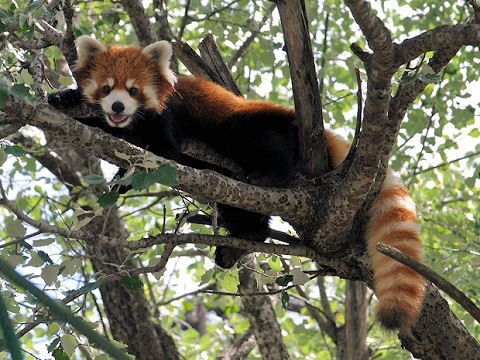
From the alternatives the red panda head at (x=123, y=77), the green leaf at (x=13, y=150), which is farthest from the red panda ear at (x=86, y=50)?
the green leaf at (x=13, y=150)

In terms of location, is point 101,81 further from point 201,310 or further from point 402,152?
point 201,310

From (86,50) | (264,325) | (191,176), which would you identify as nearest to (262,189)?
(191,176)

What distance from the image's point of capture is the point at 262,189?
3066 mm

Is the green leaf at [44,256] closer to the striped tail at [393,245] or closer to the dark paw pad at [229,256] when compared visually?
the dark paw pad at [229,256]

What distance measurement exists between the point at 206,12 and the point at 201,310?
5710 millimetres

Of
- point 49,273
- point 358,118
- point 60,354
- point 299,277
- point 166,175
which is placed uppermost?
point 358,118

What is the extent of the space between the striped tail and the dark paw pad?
2.41 feet

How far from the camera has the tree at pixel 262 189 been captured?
264cm

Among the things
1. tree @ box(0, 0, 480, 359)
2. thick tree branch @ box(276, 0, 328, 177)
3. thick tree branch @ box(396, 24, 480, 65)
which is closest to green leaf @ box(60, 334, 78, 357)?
tree @ box(0, 0, 480, 359)

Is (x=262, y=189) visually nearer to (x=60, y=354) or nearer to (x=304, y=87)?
(x=304, y=87)

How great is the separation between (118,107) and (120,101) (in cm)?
5

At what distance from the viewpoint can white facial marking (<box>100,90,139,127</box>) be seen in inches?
143

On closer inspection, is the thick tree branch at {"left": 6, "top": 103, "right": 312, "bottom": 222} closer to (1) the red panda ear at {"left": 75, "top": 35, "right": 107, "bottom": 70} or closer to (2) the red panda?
(2) the red panda

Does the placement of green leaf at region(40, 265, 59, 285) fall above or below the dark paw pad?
below
